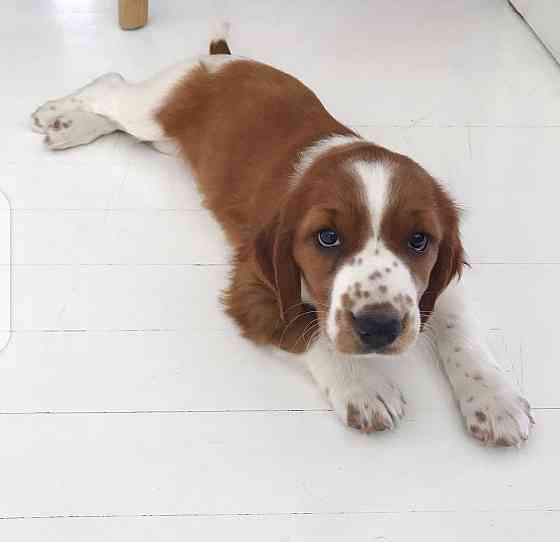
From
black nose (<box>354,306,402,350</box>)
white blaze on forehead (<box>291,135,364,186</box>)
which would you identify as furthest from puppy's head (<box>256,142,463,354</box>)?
white blaze on forehead (<box>291,135,364,186</box>)

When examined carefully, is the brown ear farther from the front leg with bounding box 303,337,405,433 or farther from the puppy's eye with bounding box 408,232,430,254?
the puppy's eye with bounding box 408,232,430,254

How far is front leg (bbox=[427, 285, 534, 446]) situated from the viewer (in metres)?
1.98

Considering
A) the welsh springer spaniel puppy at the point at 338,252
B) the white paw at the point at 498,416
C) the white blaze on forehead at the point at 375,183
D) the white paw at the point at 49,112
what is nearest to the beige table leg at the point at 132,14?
the white paw at the point at 49,112

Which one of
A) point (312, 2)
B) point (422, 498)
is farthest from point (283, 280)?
point (312, 2)

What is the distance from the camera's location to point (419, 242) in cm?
194

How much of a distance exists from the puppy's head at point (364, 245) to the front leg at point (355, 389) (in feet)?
0.53

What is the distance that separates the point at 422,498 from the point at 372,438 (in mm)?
208

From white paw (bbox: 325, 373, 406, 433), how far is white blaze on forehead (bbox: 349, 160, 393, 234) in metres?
0.44

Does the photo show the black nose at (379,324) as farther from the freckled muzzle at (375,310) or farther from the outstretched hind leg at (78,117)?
the outstretched hind leg at (78,117)

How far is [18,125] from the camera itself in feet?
10.1

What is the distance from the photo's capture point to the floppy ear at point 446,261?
6.75 feet

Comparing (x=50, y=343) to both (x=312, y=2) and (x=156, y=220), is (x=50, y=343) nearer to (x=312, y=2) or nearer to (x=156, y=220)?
(x=156, y=220)

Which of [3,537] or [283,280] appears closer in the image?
[3,537]

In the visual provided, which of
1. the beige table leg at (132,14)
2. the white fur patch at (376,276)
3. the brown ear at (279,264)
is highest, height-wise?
the white fur patch at (376,276)
